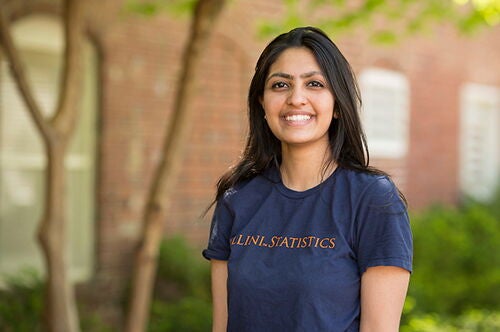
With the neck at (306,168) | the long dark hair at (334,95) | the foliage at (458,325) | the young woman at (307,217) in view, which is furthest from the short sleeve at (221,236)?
the foliage at (458,325)

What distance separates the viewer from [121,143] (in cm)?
739

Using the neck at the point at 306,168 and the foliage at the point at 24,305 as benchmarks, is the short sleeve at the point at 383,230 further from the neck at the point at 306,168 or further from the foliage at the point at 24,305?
the foliage at the point at 24,305

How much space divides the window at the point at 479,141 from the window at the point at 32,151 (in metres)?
7.49

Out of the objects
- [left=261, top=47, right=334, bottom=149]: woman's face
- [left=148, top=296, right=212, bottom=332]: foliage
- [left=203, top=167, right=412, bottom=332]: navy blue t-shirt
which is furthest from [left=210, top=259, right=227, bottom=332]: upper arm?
[left=148, top=296, right=212, bottom=332]: foliage

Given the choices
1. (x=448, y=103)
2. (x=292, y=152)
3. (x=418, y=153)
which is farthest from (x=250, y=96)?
(x=448, y=103)

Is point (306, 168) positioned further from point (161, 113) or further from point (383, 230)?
point (161, 113)

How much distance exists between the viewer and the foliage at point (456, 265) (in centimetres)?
732

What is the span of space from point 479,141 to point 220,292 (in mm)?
11948

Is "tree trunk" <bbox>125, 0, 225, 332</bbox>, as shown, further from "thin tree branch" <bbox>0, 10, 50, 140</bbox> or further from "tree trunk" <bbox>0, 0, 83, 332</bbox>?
"thin tree branch" <bbox>0, 10, 50, 140</bbox>

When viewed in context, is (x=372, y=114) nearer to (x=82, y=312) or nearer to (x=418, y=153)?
(x=418, y=153)

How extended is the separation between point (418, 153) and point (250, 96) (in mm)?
9537

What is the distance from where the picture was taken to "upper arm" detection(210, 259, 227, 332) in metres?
2.47

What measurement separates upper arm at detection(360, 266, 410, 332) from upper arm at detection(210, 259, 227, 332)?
1.66 ft

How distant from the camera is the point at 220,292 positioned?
248 cm
